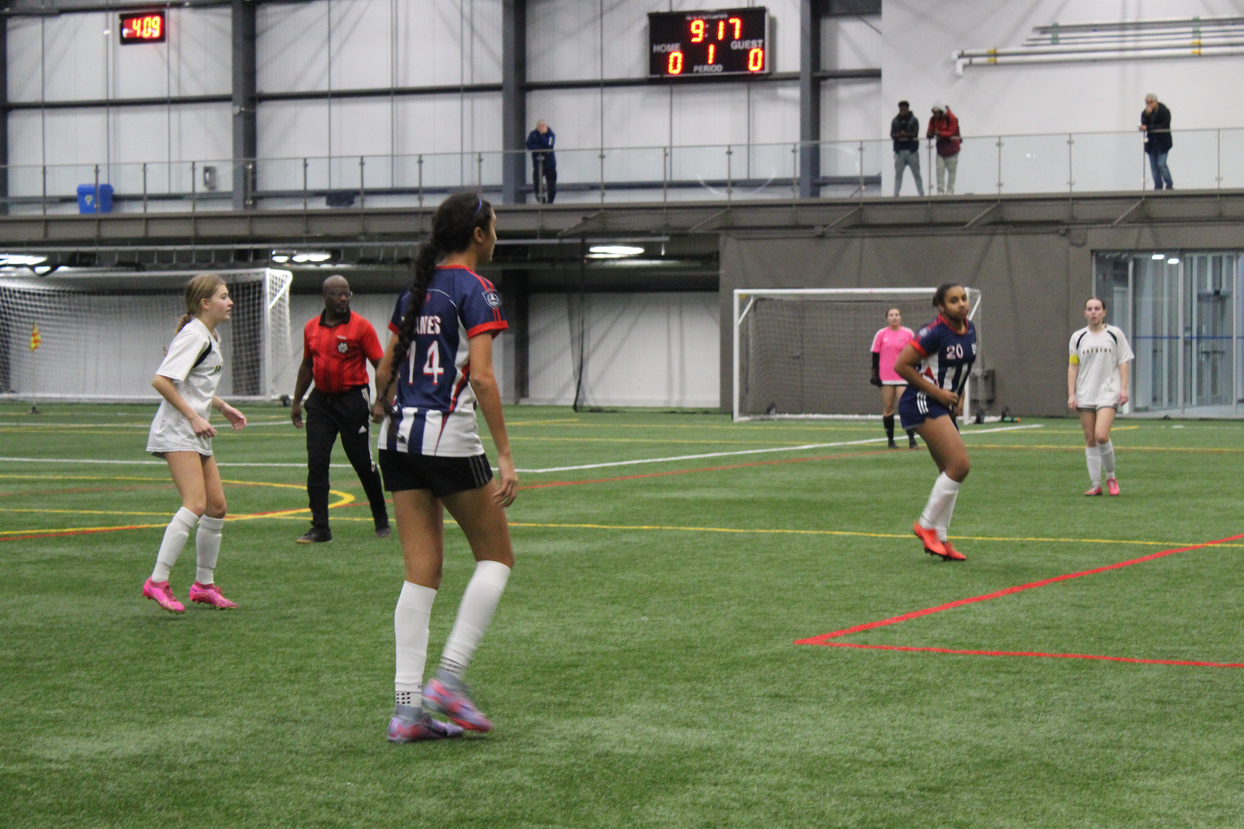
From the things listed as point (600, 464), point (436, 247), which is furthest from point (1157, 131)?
point (436, 247)

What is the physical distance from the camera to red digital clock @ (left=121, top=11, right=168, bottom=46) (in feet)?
139

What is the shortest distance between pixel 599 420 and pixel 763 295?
4.90 m

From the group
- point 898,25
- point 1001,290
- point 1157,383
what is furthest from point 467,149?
point 1157,383

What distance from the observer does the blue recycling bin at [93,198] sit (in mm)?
37312

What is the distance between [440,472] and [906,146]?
27529 millimetres

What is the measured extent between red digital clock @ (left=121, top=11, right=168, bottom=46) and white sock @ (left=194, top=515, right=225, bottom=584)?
3815 cm

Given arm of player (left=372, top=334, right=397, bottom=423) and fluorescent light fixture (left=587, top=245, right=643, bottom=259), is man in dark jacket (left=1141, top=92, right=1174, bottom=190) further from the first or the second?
arm of player (left=372, top=334, right=397, bottom=423)

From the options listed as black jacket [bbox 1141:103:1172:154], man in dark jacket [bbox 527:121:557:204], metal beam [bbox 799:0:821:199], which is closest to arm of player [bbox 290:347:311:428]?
black jacket [bbox 1141:103:1172:154]

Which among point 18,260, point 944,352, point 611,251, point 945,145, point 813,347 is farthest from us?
point 18,260

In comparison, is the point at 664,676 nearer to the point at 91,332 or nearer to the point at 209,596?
the point at 209,596

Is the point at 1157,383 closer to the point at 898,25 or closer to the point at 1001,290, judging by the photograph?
the point at 1001,290

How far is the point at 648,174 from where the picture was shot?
109 ft

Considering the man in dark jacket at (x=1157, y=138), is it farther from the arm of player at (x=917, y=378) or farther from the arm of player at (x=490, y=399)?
the arm of player at (x=490, y=399)

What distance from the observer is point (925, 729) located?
16.9 ft
